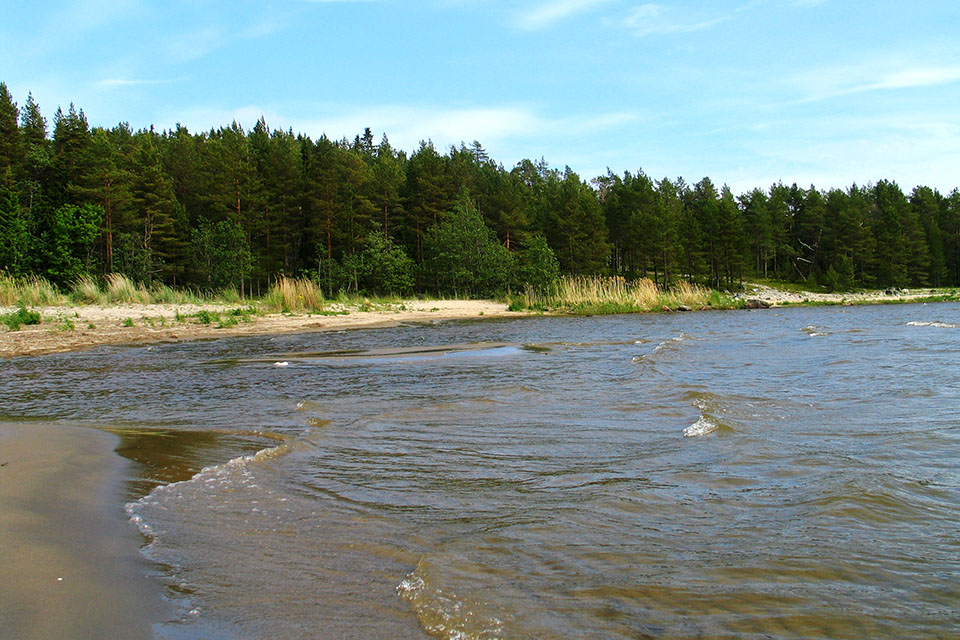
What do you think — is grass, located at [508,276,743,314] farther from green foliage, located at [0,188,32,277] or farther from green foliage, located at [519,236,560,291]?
green foliage, located at [0,188,32,277]

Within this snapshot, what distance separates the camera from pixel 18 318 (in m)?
16.2

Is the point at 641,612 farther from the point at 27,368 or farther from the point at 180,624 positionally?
the point at 27,368

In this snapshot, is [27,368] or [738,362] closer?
[27,368]

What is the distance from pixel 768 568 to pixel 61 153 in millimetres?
45368

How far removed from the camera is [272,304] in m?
25.0

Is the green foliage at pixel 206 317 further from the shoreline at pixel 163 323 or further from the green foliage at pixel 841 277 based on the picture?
the green foliage at pixel 841 277

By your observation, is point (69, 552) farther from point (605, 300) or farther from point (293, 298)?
point (605, 300)

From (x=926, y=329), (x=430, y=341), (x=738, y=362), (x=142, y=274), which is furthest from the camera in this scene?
(x=142, y=274)

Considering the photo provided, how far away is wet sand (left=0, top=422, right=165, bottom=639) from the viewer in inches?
99.6

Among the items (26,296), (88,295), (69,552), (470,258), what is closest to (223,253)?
(88,295)

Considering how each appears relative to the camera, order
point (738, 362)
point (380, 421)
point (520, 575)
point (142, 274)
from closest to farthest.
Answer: point (520, 575)
point (380, 421)
point (738, 362)
point (142, 274)

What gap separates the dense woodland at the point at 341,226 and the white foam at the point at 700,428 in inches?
1258

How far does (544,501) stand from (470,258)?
3677cm

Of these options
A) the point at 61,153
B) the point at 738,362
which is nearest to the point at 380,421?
the point at 738,362
